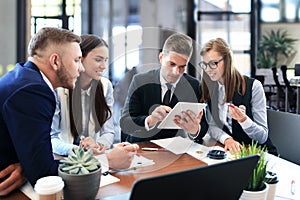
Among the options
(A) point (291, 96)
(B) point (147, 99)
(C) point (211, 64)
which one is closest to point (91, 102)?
(B) point (147, 99)

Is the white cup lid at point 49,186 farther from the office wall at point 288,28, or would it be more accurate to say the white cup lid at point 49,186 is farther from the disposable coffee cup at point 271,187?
the office wall at point 288,28

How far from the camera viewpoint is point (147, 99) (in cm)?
198

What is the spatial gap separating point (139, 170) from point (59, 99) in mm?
601

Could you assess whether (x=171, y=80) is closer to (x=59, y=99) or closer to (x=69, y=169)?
(x=59, y=99)

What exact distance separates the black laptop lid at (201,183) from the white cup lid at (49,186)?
14.0 inches

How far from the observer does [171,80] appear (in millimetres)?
1940

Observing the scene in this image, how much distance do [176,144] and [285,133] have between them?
0.60 meters

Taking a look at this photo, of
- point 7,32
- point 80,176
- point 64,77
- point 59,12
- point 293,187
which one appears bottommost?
point 293,187

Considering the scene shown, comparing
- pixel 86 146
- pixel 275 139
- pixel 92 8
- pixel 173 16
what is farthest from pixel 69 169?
pixel 173 16

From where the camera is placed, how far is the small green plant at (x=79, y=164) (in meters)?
0.98

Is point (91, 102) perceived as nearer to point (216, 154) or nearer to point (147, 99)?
point (147, 99)

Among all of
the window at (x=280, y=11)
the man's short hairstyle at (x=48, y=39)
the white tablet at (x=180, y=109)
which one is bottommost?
the white tablet at (x=180, y=109)

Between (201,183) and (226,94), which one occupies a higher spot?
(226,94)

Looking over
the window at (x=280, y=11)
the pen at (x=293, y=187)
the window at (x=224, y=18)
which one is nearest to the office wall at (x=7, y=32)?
the window at (x=224, y=18)
